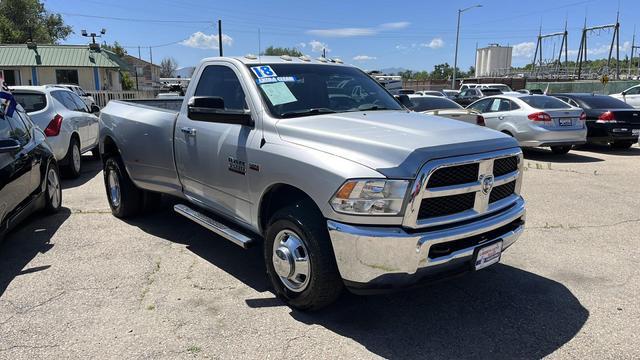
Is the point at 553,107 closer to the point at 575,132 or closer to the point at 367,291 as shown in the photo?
the point at 575,132

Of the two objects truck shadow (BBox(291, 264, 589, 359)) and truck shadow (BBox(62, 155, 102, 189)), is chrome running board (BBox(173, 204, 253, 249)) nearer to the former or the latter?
truck shadow (BBox(291, 264, 589, 359))

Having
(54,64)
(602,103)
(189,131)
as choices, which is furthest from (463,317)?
(54,64)

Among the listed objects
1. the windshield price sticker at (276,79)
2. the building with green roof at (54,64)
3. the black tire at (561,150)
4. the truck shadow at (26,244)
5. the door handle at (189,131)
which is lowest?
the truck shadow at (26,244)

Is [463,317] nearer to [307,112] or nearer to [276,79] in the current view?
[307,112]

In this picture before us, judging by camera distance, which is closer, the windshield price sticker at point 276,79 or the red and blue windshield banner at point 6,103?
the windshield price sticker at point 276,79

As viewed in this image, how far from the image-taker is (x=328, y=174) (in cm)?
329

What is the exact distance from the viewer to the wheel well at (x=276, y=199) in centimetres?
377

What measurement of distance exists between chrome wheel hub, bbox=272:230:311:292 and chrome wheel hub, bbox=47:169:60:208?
4.15 meters

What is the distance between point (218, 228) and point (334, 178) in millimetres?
1621

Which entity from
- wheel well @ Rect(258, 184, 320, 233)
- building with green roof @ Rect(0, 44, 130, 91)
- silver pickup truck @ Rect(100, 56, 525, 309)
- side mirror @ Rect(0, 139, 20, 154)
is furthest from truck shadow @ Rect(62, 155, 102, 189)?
building with green roof @ Rect(0, 44, 130, 91)

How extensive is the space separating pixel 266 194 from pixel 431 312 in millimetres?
1583

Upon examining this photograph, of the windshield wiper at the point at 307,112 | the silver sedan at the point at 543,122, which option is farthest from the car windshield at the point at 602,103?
the windshield wiper at the point at 307,112

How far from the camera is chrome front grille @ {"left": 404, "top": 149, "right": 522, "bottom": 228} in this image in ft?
10.4

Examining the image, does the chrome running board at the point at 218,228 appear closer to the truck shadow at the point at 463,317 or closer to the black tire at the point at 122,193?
the truck shadow at the point at 463,317
